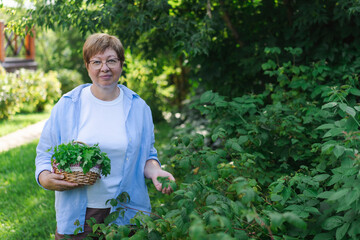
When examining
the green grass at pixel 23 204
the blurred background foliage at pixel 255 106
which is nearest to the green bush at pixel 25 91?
the green grass at pixel 23 204

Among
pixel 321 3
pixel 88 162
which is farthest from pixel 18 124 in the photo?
pixel 88 162

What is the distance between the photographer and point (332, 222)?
2.11 m

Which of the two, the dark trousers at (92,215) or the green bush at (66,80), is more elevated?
the dark trousers at (92,215)

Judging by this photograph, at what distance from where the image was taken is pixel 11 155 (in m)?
6.62

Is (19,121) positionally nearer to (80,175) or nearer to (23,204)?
(23,204)

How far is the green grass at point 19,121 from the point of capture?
28.5 ft

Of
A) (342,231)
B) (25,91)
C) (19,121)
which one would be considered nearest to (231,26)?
(342,231)

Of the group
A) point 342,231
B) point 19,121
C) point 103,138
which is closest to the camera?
point 342,231

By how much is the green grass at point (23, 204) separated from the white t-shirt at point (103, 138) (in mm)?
1379

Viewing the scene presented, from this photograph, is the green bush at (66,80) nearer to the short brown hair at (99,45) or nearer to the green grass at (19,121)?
the green grass at (19,121)

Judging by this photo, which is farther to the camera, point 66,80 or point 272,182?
point 66,80

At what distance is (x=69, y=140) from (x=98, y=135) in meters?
0.18

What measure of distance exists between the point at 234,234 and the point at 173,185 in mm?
396

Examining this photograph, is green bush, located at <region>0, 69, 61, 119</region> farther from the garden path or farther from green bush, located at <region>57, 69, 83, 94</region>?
green bush, located at <region>57, 69, 83, 94</region>
